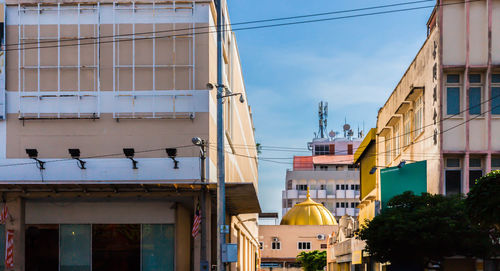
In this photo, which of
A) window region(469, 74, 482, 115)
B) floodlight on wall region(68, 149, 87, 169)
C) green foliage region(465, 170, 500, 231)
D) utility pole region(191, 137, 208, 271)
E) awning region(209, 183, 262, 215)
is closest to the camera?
green foliage region(465, 170, 500, 231)

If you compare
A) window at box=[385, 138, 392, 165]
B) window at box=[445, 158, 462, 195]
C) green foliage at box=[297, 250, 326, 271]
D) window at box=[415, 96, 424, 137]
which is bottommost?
green foliage at box=[297, 250, 326, 271]

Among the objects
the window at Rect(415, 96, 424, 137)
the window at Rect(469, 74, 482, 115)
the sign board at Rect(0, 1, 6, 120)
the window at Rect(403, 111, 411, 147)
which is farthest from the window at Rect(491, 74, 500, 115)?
the sign board at Rect(0, 1, 6, 120)

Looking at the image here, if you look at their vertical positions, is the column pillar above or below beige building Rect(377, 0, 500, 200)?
below

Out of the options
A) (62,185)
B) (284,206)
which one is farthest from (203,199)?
(284,206)

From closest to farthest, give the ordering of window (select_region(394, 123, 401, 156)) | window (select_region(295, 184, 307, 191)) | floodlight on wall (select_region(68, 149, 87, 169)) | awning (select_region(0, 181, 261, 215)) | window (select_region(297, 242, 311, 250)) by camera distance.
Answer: awning (select_region(0, 181, 261, 215)) → floodlight on wall (select_region(68, 149, 87, 169)) → window (select_region(394, 123, 401, 156)) → window (select_region(297, 242, 311, 250)) → window (select_region(295, 184, 307, 191))

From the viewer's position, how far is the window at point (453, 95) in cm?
2956

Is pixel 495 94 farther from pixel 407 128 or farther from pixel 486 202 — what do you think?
pixel 486 202

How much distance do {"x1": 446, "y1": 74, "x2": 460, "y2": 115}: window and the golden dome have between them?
258 feet

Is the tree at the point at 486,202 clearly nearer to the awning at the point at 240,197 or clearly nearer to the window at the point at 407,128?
the awning at the point at 240,197

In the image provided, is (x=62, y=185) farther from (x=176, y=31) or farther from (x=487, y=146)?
(x=487, y=146)

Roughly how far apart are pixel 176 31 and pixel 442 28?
10.6 m

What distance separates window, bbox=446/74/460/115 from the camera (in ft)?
97.0

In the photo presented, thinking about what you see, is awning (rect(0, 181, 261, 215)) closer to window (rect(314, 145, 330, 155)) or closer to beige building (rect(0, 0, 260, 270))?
beige building (rect(0, 0, 260, 270))

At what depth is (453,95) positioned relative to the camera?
29.7m
